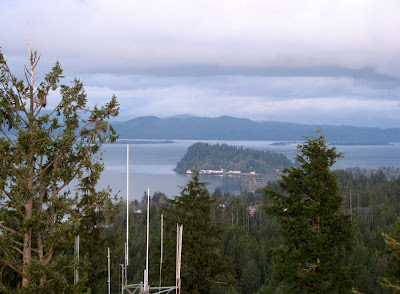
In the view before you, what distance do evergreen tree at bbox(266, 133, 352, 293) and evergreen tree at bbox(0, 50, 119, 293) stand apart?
487 cm

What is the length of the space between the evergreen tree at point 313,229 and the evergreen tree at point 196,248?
2.88 metres

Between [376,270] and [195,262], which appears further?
[376,270]

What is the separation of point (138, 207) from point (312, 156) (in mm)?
69118

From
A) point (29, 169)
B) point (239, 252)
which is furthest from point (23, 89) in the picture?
point (239, 252)

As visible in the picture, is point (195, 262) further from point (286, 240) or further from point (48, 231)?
point (48, 231)

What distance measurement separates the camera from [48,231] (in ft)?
32.1

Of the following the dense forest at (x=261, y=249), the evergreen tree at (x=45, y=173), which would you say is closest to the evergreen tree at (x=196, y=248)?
the dense forest at (x=261, y=249)

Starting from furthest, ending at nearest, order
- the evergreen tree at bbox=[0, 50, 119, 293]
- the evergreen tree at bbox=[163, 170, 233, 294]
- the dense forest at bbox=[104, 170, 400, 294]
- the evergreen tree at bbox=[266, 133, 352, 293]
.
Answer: the dense forest at bbox=[104, 170, 400, 294] < the evergreen tree at bbox=[163, 170, 233, 294] < the evergreen tree at bbox=[266, 133, 352, 293] < the evergreen tree at bbox=[0, 50, 119, 293]

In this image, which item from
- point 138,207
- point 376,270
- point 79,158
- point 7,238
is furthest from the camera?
point 138,207

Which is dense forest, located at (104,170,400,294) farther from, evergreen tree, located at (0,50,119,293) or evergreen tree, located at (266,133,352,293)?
Result: evergreen tree, located at (0,50,119,293)

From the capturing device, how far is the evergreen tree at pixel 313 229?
39.3ft

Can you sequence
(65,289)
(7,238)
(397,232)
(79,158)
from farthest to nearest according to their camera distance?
(397,232)
(79,158)
(65,289)
(7,238)

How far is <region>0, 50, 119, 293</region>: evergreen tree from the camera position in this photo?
30.5ft

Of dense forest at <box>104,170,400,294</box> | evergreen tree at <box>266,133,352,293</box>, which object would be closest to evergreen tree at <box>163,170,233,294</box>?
dense forest at <box>104,170,400,294</box>
